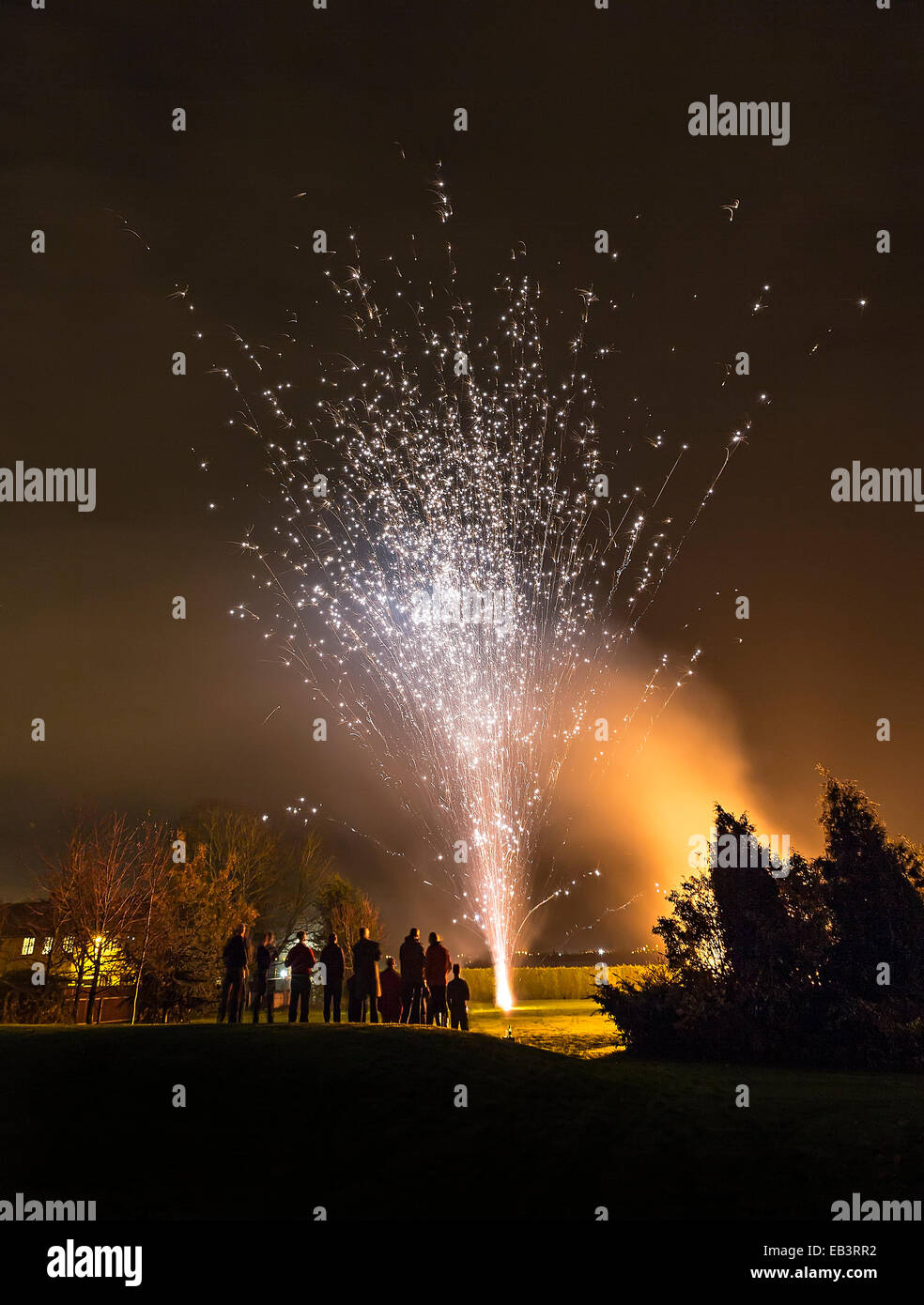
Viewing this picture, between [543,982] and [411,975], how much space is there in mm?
34882

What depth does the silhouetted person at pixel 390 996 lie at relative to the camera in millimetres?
20797

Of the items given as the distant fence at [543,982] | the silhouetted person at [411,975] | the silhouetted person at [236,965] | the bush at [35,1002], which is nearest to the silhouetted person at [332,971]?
the silhouetted person at [411,975]

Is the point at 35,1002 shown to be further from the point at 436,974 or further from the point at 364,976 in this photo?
the point at 436,974

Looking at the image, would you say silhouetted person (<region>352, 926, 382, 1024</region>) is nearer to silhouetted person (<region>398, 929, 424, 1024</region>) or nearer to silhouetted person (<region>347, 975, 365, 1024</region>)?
silhouetted person (<region>347, 975, 365, 1024</region>)

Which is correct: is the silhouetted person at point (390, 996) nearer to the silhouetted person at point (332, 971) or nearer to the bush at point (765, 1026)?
the silhouetted person at point (332, 971)

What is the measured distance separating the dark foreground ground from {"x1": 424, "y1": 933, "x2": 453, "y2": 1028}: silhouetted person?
4.23m

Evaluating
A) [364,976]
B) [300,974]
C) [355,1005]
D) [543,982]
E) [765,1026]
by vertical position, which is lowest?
[543,982]

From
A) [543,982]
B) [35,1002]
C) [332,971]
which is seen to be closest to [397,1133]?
[332,971]

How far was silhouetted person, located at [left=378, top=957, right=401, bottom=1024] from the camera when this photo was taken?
2080 cm

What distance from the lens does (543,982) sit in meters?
52.3

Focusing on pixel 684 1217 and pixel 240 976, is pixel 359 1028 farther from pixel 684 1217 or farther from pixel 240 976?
pixel 684 1217

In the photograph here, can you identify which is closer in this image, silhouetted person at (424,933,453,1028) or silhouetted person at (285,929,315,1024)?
silhouetted person at (285,929,315,1024)

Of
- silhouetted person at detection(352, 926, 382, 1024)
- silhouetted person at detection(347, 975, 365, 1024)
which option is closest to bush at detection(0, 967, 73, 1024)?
silhouetted person at detection(347, 975, 365, 1024)
